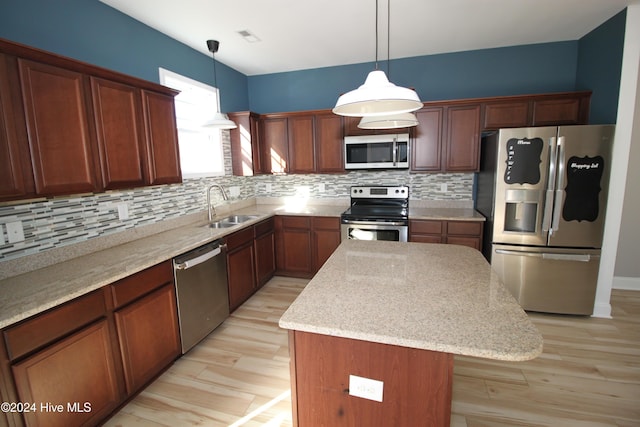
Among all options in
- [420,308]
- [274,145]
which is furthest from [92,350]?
[274,145]

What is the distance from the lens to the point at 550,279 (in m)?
2.92

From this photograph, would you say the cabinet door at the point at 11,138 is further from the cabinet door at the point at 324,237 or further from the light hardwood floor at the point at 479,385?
the cabinet door at the point at 324,237

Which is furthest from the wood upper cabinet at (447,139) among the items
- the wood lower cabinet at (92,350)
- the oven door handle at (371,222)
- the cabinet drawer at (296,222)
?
the wood lower cabinet at (92,350)

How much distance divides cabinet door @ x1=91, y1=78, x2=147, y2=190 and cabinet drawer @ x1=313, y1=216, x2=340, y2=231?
198 cm

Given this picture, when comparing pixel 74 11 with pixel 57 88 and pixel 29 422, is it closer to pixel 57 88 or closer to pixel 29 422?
pixel 57 88

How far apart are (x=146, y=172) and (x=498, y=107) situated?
3.49 meters

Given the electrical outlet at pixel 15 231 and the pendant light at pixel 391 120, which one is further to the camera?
the electrical outlet at pixel 15 231

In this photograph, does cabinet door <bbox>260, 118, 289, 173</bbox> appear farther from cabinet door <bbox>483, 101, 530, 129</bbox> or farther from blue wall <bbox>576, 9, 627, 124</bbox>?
blue wall <bbox>576, 9, 627, 124</bbox>

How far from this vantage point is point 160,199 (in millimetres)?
2844

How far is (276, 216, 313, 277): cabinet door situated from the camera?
383 centimetres

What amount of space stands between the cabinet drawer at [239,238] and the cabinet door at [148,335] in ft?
2.55

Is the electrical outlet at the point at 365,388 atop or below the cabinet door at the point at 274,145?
below

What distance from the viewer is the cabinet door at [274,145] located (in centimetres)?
398

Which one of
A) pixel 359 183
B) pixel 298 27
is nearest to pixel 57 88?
pixel 298 27
